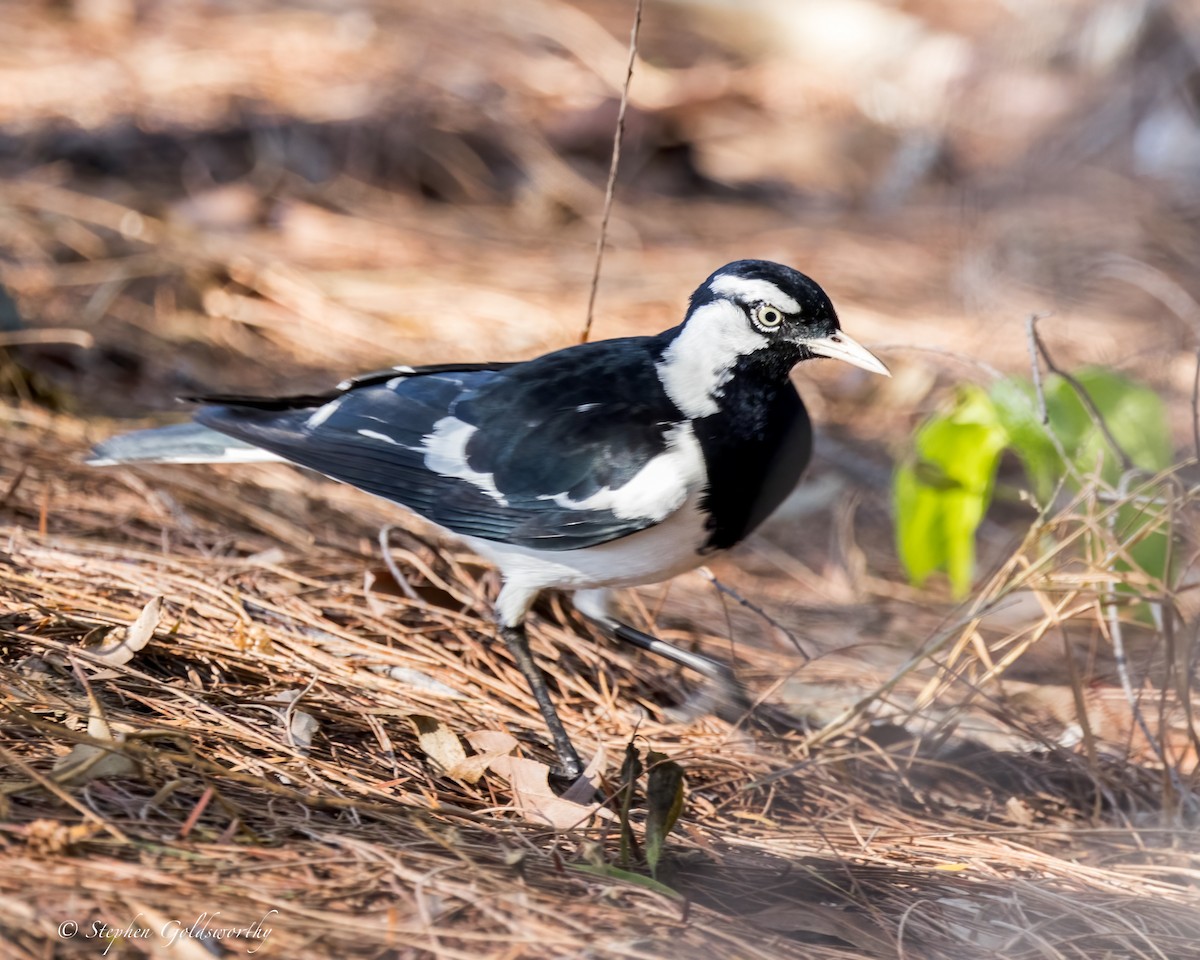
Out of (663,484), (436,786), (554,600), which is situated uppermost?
(663,484)

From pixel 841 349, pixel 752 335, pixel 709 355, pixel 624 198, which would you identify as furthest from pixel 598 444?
pixel 624 198

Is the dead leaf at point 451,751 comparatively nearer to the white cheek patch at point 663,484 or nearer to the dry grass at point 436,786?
the dry grass at point 436,786

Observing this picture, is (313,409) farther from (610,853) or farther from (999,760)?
(999,760)

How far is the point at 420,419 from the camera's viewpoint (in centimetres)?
334

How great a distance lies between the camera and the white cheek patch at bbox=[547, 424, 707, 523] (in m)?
2.85

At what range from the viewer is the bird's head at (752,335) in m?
2.92

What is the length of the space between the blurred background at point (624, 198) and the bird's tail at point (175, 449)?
0.96m

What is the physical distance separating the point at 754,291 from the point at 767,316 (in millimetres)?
67

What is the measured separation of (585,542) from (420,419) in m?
0.66

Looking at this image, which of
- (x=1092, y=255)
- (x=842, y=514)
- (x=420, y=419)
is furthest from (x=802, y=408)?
(x=1092, y=255)

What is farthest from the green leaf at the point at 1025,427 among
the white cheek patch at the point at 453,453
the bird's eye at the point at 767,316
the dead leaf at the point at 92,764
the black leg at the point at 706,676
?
the dead leaf at the point at 92,764

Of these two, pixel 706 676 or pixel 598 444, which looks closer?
pixel 598 444

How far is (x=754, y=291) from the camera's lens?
9.66 feet

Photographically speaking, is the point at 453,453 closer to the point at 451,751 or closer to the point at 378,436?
the point at 378,436
